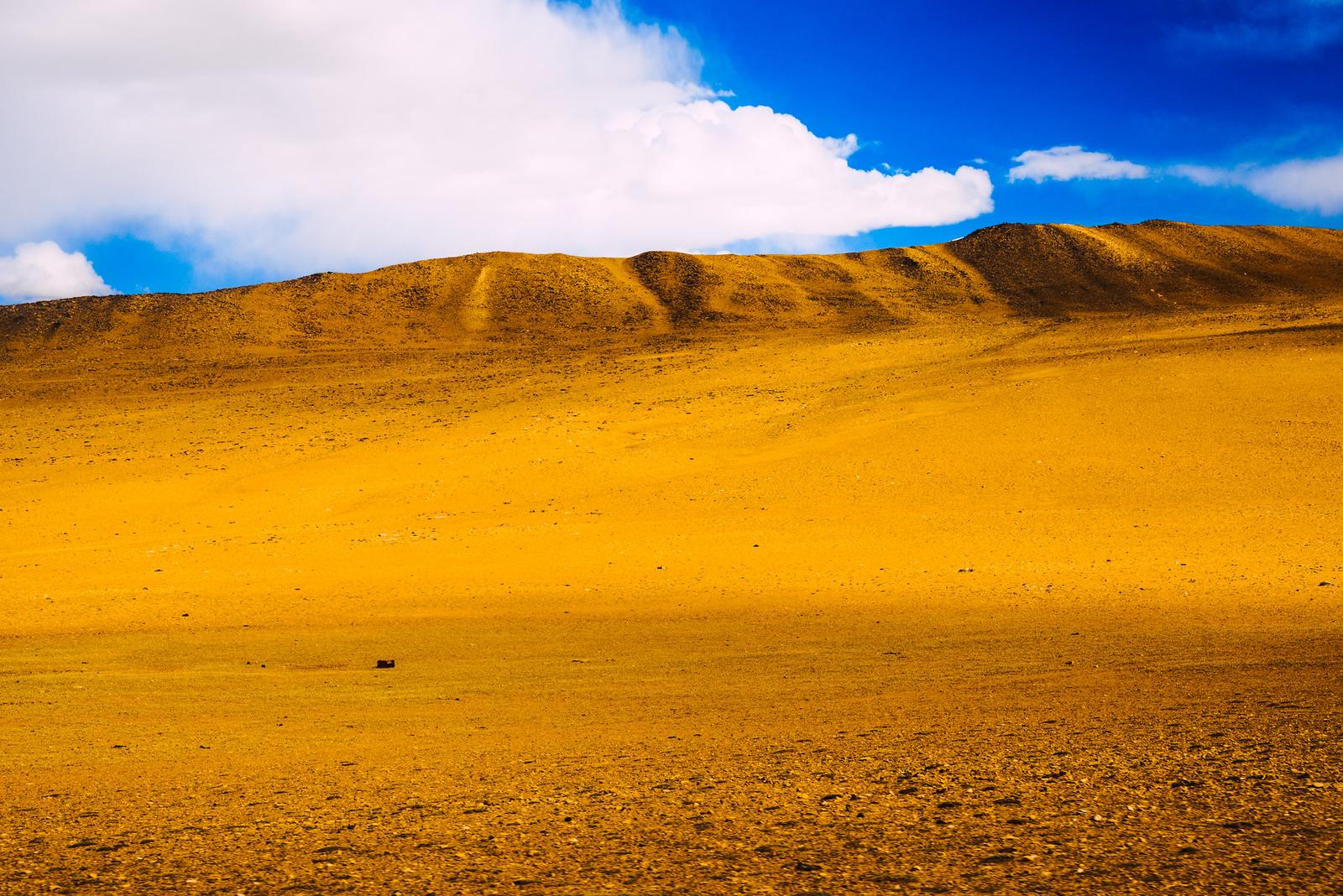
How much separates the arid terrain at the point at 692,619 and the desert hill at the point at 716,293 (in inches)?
332

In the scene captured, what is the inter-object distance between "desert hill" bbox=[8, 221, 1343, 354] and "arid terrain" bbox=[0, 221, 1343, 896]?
8.42m

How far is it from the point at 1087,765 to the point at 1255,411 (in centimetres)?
2523

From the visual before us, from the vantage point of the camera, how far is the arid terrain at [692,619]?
14.6 feet

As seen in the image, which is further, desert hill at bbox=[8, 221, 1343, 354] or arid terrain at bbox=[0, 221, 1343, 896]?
desert hill at bbox=[8, 221, 1343, 354]

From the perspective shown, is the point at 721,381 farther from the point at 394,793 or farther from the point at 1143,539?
the point at 394,793

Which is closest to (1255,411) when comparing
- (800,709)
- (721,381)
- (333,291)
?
(721,381)

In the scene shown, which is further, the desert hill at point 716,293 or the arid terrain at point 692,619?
the desert hill at point 716,293

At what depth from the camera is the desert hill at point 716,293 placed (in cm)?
5159

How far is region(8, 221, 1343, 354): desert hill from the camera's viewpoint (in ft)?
169

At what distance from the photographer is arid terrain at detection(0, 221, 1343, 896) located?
14.6ft

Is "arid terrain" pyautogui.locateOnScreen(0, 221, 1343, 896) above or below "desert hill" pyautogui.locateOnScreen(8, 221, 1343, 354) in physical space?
below

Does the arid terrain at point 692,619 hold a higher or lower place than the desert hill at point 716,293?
lower

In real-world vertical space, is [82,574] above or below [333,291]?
below

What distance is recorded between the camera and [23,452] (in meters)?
31.3
